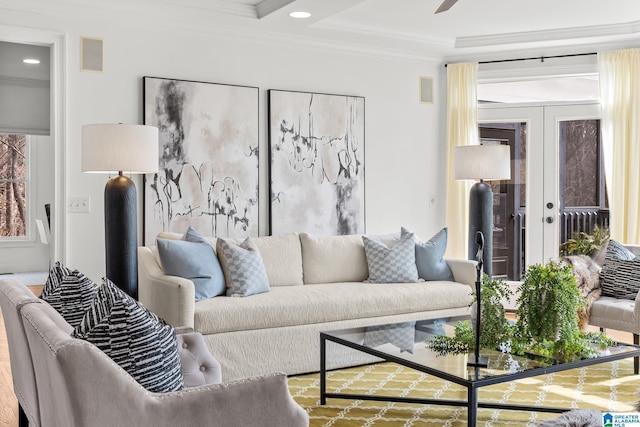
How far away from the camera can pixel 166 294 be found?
157 inches

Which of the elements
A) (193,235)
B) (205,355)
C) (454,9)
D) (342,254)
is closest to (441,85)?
(454,9)

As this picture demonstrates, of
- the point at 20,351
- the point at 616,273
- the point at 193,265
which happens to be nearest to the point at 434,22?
the point at 616,273

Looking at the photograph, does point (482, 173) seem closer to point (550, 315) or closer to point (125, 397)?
point (550, 315)

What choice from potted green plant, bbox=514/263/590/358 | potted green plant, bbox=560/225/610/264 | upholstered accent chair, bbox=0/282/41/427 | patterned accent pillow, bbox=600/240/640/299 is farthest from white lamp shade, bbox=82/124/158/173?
potted green plant, bbox=560/225/610/264

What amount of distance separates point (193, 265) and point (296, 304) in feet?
2.25

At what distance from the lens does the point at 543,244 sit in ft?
21.6

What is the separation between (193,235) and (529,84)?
3.83 m

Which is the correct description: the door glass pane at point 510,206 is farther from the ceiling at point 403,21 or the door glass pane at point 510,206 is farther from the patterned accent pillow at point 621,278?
the patterned accent pillow at point 621,278

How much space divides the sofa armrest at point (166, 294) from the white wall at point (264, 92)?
2.56 ft

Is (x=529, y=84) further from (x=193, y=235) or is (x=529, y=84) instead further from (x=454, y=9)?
(x=193, y=235)

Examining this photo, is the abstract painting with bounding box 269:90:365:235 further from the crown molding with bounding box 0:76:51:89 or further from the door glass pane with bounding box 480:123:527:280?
the crown molding with bounding box 0:76:51:89

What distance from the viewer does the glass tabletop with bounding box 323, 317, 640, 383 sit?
9.67ft

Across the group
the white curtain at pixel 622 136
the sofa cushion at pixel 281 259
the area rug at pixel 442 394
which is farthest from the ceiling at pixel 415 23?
the area rug at pixel 442 394

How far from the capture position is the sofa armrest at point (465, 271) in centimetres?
507
